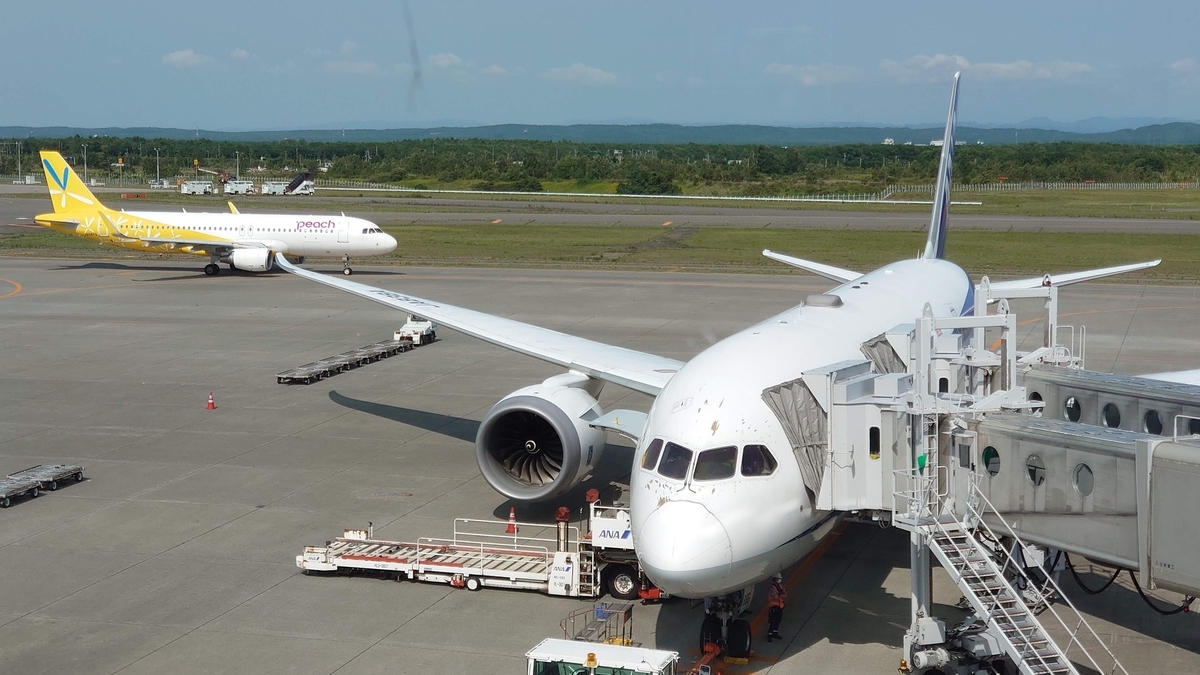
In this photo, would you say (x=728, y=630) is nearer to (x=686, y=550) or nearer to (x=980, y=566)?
(x=686, y=550)

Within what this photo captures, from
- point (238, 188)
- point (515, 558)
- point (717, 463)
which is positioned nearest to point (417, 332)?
point (515, 558)

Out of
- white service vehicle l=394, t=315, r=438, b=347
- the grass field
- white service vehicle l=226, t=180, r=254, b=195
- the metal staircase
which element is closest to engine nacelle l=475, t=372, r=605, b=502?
the metal staircase

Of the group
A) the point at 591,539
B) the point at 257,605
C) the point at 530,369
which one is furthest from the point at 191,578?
the point at 530,369

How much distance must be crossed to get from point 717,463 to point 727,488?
35cm

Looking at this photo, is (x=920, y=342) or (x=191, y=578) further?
(x=191, y=578)

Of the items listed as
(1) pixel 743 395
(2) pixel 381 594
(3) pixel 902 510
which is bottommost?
(2) pixel 381 594

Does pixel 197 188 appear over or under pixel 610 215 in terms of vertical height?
over

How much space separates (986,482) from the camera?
1484 cm

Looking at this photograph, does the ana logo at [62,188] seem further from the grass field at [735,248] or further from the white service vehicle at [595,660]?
the white service vehicle at [595,660]

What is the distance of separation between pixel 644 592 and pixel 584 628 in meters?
1.56

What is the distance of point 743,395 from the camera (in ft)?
49.6

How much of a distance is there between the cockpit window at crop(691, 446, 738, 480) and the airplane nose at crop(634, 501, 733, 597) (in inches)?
16.7

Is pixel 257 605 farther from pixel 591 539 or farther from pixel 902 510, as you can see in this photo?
pixel 902 510

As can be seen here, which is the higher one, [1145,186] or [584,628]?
[1145,186]
